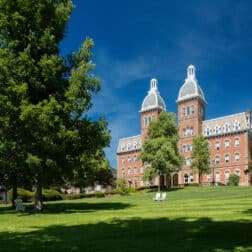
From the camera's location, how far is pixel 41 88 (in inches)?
788

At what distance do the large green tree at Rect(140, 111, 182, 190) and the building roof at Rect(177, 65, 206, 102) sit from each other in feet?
81.4

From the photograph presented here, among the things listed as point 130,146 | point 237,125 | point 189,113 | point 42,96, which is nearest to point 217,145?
point 237,125

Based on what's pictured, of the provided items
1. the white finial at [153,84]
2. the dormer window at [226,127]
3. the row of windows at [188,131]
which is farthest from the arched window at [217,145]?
the white finial at [153,84]

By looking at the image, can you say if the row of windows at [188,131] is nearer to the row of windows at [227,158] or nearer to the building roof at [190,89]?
the building roof at [190,89]

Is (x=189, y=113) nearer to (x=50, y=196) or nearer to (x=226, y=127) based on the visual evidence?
(x=226, y=127)

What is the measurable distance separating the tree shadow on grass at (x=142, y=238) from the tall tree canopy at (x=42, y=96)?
8.20 meters

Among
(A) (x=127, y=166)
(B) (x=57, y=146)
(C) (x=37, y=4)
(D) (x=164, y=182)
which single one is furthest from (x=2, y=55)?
(A) (x=127, y=166)

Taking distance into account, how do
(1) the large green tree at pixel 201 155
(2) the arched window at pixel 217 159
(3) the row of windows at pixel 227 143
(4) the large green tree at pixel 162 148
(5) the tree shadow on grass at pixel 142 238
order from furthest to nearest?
(2) the arched window at pixel 217 159 → (3) the row of windows at pixel 227 143 → (1) the large green tree at pixel 201 155 → (4) the large green tree at pixel 162 148 → (5) the tree shadow on grass at pixel 142 238

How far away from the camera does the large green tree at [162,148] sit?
4984cm

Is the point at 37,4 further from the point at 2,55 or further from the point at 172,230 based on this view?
the point at 172,230

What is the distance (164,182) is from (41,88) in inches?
2325

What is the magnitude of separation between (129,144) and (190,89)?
24211 millimetres

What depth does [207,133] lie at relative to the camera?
77188mm

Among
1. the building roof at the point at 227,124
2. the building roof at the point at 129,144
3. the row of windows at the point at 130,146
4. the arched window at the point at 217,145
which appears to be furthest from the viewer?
the row of windows at the point at 130,146
